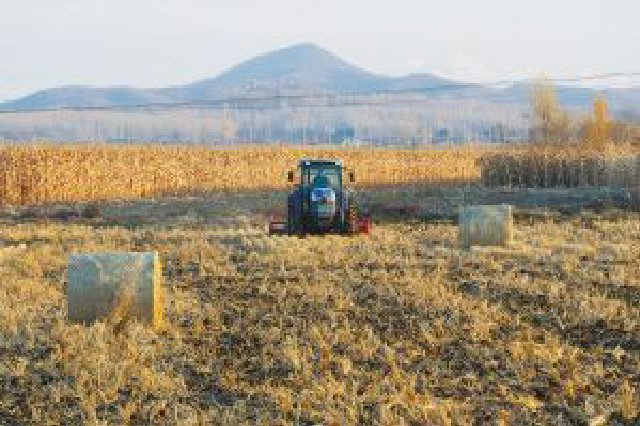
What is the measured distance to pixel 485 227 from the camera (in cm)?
2086

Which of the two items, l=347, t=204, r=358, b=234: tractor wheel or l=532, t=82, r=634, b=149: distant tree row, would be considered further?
l=532, t=82, r=634, b=149: distant tree row

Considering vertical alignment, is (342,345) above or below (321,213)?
below

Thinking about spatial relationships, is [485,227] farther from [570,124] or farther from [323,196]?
[570,124]

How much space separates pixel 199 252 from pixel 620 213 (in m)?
14.5

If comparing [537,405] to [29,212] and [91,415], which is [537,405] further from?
[29,212]

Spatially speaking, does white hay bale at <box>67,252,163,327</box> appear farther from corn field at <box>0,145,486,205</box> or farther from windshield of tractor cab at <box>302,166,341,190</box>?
corn field at <box>0,145,486,205</box>

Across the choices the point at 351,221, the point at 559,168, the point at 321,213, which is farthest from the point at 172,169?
the point at 351,221

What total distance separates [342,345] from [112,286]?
8.49ft

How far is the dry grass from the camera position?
9.23 metres

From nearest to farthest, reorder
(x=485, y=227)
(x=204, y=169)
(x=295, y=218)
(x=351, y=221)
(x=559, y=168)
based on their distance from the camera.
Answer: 1. (x=485, y=227)
2. (x=351, y=221)
3. (x=295, y=218)
4. (x=559, y=168)
5. (x=204, y=169)

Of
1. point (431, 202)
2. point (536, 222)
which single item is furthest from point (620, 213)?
point (431, 202)

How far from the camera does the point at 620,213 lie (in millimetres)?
29656

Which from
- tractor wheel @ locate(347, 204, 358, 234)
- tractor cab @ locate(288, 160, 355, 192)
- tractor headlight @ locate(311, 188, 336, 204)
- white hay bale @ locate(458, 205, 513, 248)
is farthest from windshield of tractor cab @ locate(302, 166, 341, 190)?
white hay bale @ locate(458, 205, 513, 248)

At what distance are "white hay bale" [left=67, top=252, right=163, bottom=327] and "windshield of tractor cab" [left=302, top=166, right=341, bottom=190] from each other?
12026 millimetres
